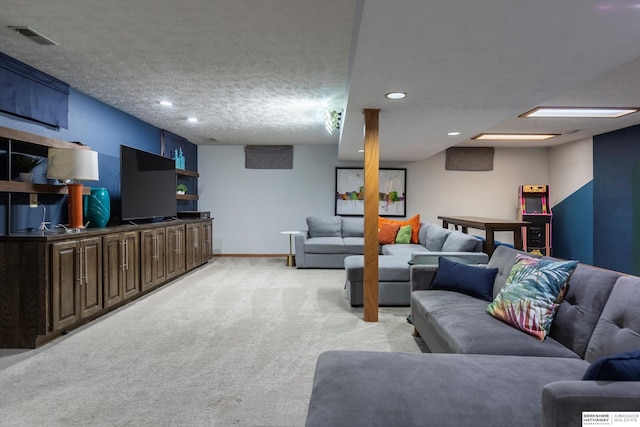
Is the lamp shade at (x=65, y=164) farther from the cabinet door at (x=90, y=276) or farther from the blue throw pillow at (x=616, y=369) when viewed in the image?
the blue throw pillow at (x=616, y=369)

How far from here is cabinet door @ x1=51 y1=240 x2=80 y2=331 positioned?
3060 mm

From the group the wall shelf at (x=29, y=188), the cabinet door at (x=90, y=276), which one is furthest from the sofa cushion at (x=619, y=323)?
the wall shelf at (x=29, y=188)

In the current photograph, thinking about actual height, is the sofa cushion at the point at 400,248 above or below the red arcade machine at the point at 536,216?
below

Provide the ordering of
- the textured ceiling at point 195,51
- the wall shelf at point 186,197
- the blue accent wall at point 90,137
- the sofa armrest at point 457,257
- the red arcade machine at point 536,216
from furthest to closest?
the red arcade machine at point 536,216, the wall shelf at point 186,197, the sofa armrest at point 457,257, the blue accent wall at point 90,137, the textured ceiling at point 195,51

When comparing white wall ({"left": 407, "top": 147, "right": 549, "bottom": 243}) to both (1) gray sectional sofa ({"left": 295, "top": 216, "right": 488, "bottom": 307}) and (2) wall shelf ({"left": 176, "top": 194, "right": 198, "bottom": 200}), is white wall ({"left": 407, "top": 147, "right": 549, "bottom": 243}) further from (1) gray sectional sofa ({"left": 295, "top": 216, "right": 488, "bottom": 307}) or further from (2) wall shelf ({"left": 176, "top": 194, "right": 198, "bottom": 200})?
(2) wall shelf ({"left": 176, "top": 194, "right": 198, "bottom": 200})

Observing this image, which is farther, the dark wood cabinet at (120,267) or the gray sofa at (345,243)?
the gray sofa at (345,243)

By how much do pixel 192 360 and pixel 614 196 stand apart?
664 centimetres

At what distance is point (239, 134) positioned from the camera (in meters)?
6.79

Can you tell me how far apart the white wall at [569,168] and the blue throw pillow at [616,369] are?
6.73 metres

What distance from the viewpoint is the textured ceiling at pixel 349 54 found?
1886 mm

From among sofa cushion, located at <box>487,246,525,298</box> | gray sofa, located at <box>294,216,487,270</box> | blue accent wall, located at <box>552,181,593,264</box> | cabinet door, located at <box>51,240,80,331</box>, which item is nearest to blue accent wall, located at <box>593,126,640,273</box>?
blue accent wall, located at <box>552,181,593,264</box>

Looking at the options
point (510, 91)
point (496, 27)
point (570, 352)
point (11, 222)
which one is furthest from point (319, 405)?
point (11, 222)

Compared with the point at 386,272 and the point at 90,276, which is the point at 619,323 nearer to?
the point at 386,272

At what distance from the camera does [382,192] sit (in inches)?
314
